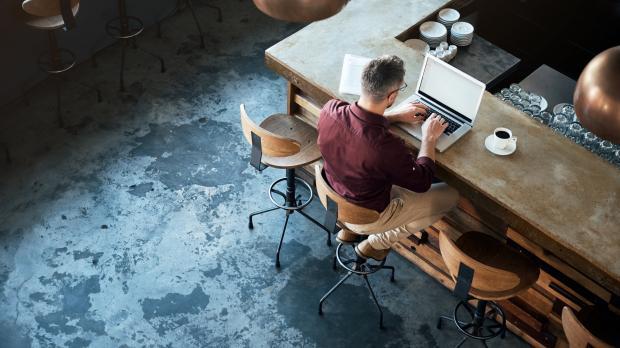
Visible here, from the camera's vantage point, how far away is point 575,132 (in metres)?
4.15

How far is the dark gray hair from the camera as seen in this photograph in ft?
11.4

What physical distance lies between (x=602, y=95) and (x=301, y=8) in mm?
953

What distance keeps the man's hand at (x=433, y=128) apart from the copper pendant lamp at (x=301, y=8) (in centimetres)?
145

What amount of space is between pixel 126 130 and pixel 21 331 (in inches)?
67.8

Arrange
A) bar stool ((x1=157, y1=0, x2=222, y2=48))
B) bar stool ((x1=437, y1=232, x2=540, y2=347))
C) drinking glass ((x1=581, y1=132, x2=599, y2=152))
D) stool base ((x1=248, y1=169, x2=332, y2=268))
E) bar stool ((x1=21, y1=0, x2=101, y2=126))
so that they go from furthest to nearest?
1. bar stool ((x1=157, y1=0, x2=222, y2=48))
2. bar stool ((x1=21, y1=0, x2=101, y2=126))
3. stool base ((x1=248, y1=169, x2=332, y2=268))
4. drinking glass ((x1=581, y1=132, x2=599, y2=152))
5. bar stool ((x1=437, y1=232, x2=540, y2=347))

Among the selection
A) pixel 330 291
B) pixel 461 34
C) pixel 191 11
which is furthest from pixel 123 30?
pixel 330 291

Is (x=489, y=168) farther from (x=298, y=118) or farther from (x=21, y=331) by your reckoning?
(x=21, y=331)

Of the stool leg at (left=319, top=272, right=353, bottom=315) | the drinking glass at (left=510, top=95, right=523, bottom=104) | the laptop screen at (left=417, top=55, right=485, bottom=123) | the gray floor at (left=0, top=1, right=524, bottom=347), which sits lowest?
the gray floor at (left=0, top=1, right=524, bottom=347)

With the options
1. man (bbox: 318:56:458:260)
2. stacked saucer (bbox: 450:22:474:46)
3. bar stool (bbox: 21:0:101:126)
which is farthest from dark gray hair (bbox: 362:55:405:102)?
bar stool (bbox: 21:0:101:126)

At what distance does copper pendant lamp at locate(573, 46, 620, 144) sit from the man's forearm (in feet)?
4.87

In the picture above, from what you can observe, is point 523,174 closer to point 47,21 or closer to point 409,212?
point 409,212

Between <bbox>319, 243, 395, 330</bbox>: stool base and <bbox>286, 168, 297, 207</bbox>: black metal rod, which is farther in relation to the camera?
<bbox>286, 168, 297, 207</bbox>: black metal rod

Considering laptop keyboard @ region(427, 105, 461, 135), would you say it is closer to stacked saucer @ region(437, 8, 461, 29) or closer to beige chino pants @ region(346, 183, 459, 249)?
beige chino pants @ region(346, 183, 459, 249)

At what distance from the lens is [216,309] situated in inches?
172
